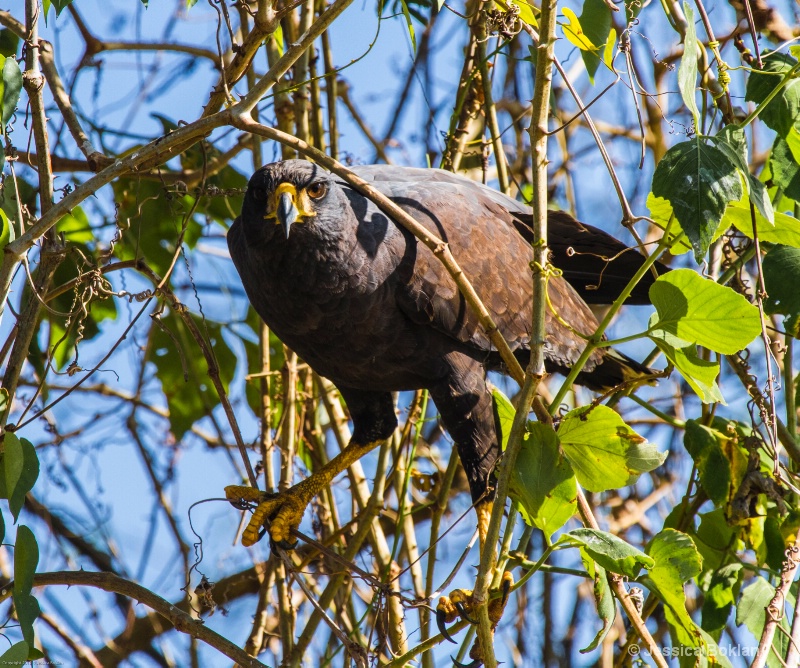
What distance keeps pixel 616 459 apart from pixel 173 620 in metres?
1.35

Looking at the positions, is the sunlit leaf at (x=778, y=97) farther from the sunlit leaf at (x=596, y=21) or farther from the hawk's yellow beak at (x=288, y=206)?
the hawk's yellow beak at (x=288, y=206)

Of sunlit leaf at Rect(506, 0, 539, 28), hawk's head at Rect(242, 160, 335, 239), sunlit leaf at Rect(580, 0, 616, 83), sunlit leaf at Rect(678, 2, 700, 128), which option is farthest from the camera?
hawk's head at Rect(242, 160, 335, 239)

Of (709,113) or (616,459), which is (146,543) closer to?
(616,459)

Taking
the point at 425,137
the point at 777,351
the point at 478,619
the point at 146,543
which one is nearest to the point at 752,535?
the point at 777,351

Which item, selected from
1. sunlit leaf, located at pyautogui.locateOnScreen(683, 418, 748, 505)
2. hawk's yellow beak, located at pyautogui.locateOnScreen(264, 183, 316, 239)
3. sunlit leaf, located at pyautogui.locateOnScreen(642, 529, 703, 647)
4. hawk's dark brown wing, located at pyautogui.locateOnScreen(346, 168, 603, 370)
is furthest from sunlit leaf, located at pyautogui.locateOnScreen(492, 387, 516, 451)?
hawk's yellow beak, located at pyautogui.locateOnScreen(264, 183, 316, 239)

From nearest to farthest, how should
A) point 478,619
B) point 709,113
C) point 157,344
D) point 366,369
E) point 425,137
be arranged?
point 478,619
point 366,369
point 709,113
point 157,344
point 425,137

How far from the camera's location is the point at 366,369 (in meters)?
3.22

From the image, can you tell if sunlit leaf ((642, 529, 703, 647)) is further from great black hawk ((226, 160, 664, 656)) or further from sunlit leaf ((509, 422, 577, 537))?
great black hawk ((226, 160, 664, 656))

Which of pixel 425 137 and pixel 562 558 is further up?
pixel 425 137

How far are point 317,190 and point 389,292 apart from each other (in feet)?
1.40

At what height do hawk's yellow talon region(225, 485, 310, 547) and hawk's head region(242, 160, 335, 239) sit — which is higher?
hawk's head region(242, 160, 335, 239)

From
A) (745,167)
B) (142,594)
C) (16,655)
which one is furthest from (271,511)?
(745,167)

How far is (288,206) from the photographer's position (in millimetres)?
2873

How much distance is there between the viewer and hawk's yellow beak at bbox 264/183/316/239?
2854 mm
